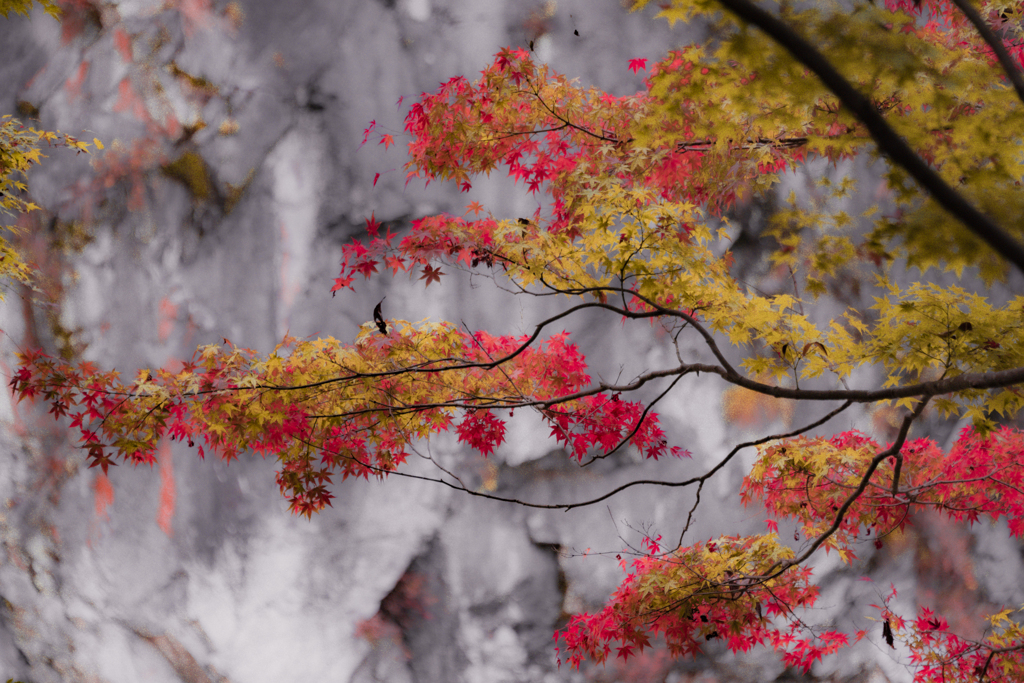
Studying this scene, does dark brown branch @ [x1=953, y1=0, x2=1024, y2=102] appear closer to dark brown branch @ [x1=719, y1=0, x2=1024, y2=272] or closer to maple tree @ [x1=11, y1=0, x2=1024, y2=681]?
maple tree @ [x1=11, y1=0, x2=1024, y2=681]

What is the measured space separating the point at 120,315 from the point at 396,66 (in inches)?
172

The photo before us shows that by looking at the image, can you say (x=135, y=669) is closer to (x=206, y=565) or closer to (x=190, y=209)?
(x=206, y=565)

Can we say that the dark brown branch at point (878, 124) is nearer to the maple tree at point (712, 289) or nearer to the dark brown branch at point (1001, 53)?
the maple tree at point (712, 289)

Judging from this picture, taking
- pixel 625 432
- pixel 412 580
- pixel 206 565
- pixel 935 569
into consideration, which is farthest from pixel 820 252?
pixel 206 565

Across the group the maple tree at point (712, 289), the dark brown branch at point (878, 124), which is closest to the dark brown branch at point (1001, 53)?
the maple tree at point (712, 289)

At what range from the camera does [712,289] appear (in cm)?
328

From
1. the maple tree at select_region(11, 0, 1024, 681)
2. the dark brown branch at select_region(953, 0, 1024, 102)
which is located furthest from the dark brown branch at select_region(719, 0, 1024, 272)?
the dark brown branch at select_region(953, 0, 1024, 102)

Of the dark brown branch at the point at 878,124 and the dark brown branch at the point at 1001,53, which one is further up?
the dark brown branch at the point at 1001,53

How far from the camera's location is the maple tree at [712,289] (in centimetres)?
221

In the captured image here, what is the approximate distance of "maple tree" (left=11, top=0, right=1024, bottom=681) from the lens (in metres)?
2.21

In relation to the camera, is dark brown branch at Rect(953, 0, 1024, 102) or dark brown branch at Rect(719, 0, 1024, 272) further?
dark brown branch at Rect(953, 0, 1024, 102)

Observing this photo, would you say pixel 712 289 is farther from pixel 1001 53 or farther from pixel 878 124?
pixel 878 124

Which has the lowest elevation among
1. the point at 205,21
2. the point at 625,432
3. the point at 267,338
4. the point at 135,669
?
the point at 135,669

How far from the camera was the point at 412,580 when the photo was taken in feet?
22.8
